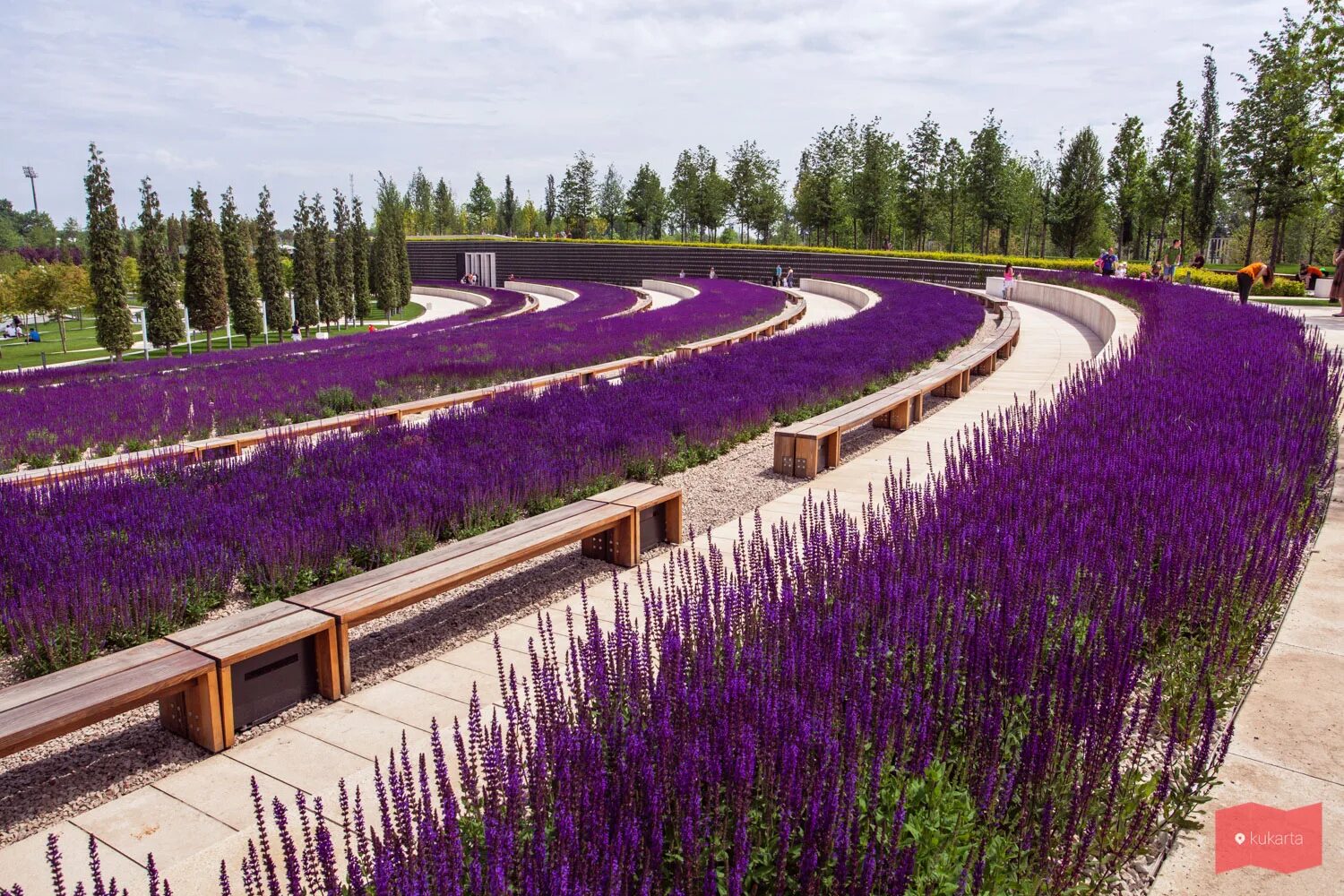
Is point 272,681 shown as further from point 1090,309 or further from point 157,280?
point 157,280

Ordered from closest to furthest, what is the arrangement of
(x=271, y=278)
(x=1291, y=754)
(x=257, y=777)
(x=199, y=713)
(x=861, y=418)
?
(x=1291, y=754) → (x=257, y=777) → (x=199, y=713) → (x=861, y=418) → (x=271, y=278)

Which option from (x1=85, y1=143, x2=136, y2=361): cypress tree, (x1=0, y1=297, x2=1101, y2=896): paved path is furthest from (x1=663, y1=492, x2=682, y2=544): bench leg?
(x1=85, y1=143, x2=136, y2=361): cypress tree

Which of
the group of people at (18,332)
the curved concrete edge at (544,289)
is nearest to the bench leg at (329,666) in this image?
the curved concrete edge at (544,289)

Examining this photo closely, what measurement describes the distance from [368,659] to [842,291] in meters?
31.6

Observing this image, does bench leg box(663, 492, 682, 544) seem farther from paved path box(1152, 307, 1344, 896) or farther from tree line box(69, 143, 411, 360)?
tree line box(69, 143, 411, 360)

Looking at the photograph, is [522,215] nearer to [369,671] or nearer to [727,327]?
[727,327]

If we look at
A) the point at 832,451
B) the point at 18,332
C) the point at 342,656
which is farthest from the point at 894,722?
the point at 18,332

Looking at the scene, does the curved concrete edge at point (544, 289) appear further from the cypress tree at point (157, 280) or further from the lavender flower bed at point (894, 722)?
the lavender flower bed at point (894, 722)

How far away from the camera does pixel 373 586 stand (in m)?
4.25

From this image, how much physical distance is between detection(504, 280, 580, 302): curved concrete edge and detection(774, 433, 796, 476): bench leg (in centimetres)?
3507

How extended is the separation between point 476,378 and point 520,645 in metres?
9.15

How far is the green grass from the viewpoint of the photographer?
1227 inches

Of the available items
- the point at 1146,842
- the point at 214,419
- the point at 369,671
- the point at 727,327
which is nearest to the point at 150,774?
the point at 369,671

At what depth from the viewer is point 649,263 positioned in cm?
5656
